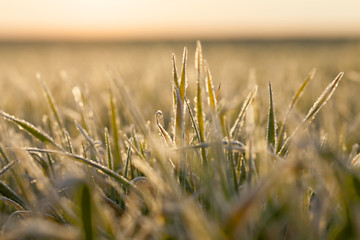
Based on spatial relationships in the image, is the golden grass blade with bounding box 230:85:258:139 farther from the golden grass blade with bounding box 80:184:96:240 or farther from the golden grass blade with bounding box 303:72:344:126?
the golden grass blade with bounding box 80:184:96:240

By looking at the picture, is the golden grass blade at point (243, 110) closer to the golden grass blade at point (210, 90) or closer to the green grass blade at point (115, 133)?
the golden grass blade at point (210, 90)

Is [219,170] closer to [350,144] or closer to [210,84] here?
[210,84]

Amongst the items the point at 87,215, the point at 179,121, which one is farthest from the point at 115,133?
the point at 87,215

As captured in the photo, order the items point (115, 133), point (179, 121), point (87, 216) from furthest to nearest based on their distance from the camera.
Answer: point (115, 133) < point (179, 121) < point (87, 216)

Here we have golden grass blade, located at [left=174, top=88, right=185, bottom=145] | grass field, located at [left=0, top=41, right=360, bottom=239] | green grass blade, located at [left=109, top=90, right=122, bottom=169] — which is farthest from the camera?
green grass blade, located at [left=109, top=90, right=122, bottom=169]

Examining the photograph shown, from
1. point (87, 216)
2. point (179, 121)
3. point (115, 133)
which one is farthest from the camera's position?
point (115, 133)

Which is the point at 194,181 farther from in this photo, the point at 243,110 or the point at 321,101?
the point at 321,101

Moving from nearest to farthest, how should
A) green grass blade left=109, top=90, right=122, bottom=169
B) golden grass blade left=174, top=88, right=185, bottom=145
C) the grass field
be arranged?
the grass field < golden grass blade left=174, top=88, right=185, bottom=145 < green grass blade left=109, top=90, right=122, bottom=169

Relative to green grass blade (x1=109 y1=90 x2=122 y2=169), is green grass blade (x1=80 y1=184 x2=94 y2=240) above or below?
below

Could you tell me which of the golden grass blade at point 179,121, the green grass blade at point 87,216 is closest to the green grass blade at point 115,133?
the golden grass blade at point 179,121

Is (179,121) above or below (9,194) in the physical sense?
above

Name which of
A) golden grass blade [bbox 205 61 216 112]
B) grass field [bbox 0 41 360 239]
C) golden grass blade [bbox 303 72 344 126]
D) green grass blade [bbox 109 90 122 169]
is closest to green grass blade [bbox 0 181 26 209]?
grass field [bbox 0 41 360 239]

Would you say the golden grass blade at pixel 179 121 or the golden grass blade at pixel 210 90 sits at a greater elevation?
the golden grass blade at pixel 210 90

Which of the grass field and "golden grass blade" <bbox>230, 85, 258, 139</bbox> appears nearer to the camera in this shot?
the grass field
